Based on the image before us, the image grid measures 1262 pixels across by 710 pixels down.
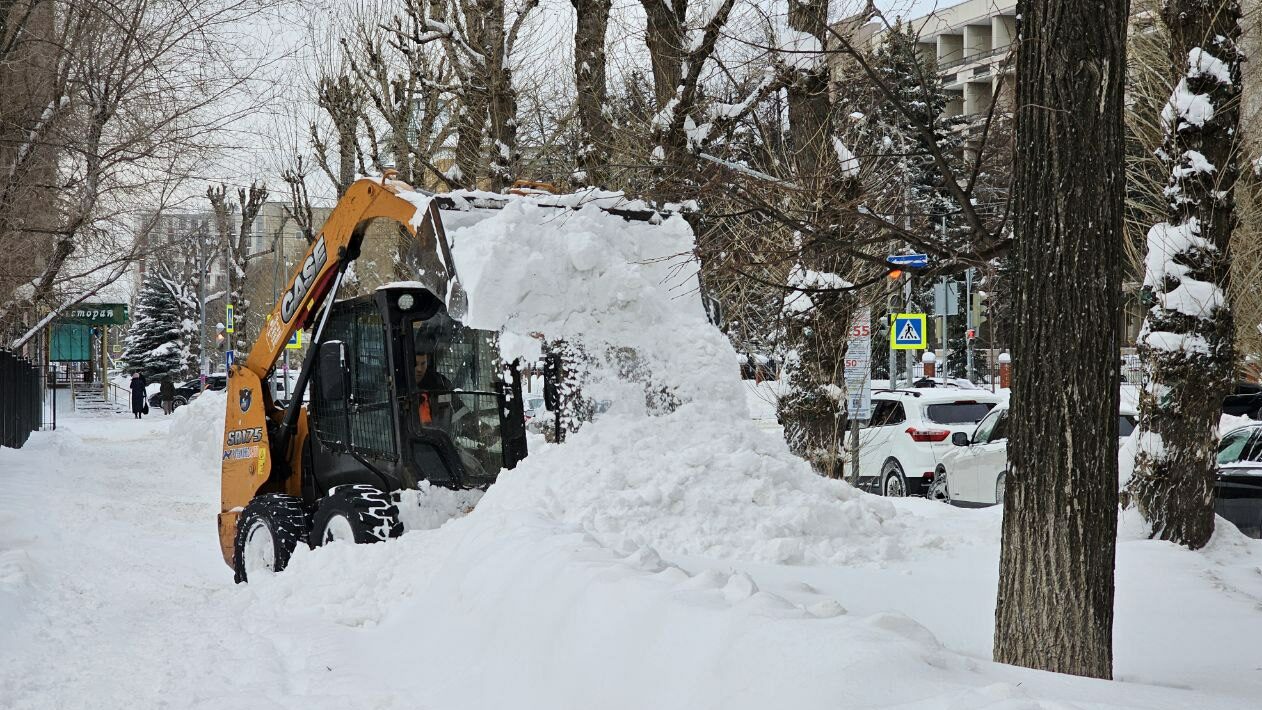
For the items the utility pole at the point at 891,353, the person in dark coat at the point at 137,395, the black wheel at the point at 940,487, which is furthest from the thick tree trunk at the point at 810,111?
the person in dark coat at the point at 137,395

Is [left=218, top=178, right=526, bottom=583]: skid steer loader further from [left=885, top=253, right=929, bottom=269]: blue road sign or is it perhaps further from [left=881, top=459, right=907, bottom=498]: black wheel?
[left=881, top=459, right=907, bottom=498]: black wheel

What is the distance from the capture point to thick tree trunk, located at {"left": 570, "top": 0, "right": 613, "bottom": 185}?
1541 centimetres

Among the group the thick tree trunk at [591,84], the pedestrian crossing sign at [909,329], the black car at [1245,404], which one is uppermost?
the thick tree trunk at [591,84]

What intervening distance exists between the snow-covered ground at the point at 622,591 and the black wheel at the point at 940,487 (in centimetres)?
387

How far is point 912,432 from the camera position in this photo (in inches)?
656

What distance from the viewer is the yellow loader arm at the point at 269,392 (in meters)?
9.13

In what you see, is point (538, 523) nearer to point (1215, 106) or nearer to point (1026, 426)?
point (1026, 426)

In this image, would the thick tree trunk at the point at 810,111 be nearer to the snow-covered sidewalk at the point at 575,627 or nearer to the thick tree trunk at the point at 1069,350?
the snow-covered sidewalk at the point at 575,627

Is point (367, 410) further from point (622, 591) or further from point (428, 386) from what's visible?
point (622, 591)

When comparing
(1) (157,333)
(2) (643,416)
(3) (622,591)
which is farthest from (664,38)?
(1) (157,333)

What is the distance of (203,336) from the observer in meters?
46.5

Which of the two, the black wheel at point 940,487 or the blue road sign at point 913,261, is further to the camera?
the black wheel at point 940,487

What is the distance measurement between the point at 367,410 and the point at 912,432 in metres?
9.69

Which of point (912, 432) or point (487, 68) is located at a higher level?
point (487, 68)
